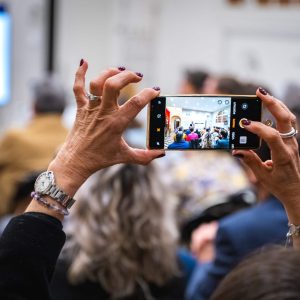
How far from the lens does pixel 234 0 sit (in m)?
6.09

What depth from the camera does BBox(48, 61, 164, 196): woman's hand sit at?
45.5 inches

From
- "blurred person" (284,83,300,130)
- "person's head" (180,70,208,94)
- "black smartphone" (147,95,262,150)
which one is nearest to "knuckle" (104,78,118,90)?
"black smartphone" (147,95,262,150)

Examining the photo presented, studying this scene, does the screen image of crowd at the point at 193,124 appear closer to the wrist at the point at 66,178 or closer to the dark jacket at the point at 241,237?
the wrist at the point at 66,178

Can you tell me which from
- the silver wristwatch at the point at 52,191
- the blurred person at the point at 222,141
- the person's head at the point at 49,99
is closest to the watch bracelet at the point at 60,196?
the silver wristwatch at the point at 52,191

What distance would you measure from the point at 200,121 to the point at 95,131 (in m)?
0.19

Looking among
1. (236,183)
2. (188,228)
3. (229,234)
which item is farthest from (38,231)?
(236,183)

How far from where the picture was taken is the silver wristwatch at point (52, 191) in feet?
3.74

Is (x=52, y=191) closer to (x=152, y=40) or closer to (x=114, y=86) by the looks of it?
(x=114, y=86)

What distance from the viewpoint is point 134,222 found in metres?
2.11

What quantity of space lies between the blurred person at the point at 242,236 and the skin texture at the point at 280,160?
0.83m

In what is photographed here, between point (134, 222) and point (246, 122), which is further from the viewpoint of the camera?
point (134, 222)

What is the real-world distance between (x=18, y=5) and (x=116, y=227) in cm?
426

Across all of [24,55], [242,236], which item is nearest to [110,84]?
[242,236]

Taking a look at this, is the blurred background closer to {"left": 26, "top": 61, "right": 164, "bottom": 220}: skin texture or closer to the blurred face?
the blurred face
